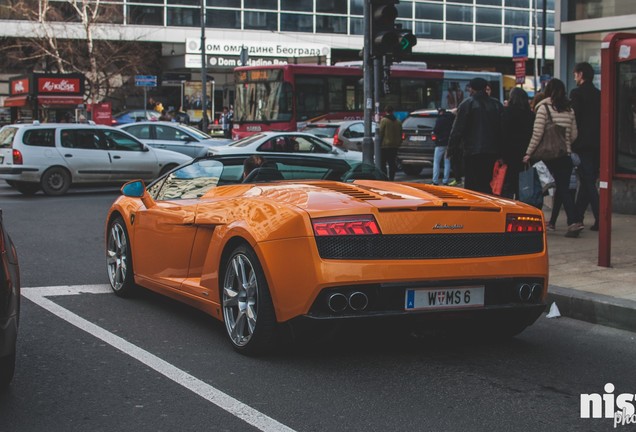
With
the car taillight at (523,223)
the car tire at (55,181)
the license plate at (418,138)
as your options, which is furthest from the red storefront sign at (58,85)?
the car taillight at (523,223)

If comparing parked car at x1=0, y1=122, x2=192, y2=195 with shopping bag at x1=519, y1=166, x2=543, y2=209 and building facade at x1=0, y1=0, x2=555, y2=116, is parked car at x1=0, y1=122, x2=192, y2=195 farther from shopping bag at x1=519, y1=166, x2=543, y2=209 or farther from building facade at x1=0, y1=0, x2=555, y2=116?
building facade at x1=0, y1=0, x2=555, y2=116

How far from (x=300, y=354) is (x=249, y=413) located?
4.18 ft

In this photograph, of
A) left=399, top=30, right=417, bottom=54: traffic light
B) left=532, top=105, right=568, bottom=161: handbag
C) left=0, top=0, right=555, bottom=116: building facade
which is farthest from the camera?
left=0, top=0, right=555, bottom=116: building facade

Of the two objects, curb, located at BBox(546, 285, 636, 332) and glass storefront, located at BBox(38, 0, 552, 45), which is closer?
curb, located at BBox(546, 285, 636, 332)

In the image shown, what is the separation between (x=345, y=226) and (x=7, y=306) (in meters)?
1.86

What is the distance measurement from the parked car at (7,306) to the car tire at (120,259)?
9.95 ft

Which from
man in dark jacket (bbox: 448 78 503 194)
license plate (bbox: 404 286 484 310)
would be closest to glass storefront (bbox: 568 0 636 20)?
man in dark jacket (bbox: 448 78 503 194)

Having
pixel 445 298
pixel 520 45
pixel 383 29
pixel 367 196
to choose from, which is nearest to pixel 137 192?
pixel 367 196

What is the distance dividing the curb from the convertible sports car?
1091 millimetres

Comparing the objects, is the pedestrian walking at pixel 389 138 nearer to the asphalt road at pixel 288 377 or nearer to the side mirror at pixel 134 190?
the side mirror at pixel 134 190

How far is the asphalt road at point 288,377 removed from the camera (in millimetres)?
4699

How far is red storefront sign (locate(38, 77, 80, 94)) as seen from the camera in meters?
33.1

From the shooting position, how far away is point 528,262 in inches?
233

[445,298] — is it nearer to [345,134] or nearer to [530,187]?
[530,187]
